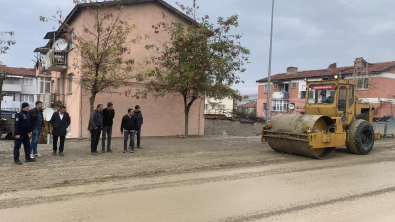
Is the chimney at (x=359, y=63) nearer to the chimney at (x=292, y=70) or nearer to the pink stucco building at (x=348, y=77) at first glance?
the pink stucco building at (x=348, y=77)

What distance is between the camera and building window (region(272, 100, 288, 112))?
4383 cm

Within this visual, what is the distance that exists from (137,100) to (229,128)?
11.3 m

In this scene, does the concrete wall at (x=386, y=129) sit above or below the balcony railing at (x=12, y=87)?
below

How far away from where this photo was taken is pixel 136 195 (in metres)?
5.80

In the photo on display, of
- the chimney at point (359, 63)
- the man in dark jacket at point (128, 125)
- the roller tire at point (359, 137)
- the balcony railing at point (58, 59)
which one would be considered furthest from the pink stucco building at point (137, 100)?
the chimney at point (359, 63)

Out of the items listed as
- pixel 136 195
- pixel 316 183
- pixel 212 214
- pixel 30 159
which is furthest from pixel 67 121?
pixel 316 183

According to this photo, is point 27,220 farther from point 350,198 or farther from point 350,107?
point 350,107

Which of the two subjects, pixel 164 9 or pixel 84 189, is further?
pixel 164 9

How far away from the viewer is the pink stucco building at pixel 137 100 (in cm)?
1644

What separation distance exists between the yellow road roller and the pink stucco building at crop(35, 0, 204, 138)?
847 centimetres

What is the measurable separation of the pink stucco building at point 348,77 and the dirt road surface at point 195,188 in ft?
36.3

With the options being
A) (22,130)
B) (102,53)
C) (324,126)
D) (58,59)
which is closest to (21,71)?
(58,59)

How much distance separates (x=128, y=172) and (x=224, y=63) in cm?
926

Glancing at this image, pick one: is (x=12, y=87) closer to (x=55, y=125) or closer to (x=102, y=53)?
(x=102, y=53)
